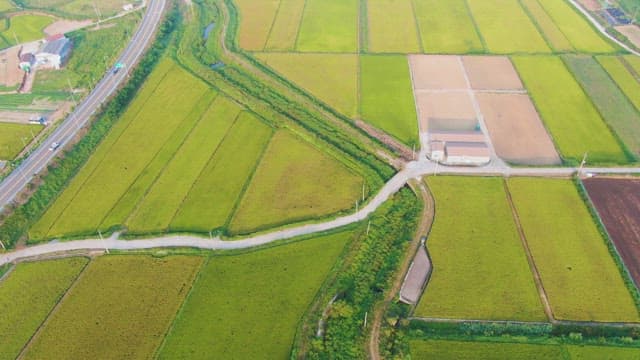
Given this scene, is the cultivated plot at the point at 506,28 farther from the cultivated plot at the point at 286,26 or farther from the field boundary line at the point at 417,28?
the cultivated plot at the point at 286,26

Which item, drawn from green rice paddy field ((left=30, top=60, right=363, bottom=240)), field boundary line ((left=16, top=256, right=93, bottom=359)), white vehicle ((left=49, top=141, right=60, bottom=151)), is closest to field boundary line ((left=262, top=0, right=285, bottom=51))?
green rice paddy field ((left=30, top=60, right=363, bottom=240))

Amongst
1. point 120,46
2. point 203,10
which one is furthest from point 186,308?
point 203,10

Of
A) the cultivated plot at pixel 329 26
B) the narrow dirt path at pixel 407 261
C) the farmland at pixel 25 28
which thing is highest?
the farmland at pixel 25 28

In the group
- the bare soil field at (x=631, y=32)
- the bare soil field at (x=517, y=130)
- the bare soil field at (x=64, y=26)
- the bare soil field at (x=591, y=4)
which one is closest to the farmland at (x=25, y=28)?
the bare soil field at (x=64, y=26)

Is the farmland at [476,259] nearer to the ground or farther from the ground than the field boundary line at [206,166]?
nearer to the ground

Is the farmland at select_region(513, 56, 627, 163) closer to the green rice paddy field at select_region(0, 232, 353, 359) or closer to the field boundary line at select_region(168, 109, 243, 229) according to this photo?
the green rice paddy field at select_region(0, 232, 353, 359)

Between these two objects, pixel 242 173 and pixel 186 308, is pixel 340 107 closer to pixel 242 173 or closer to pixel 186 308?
pixel 242 173
